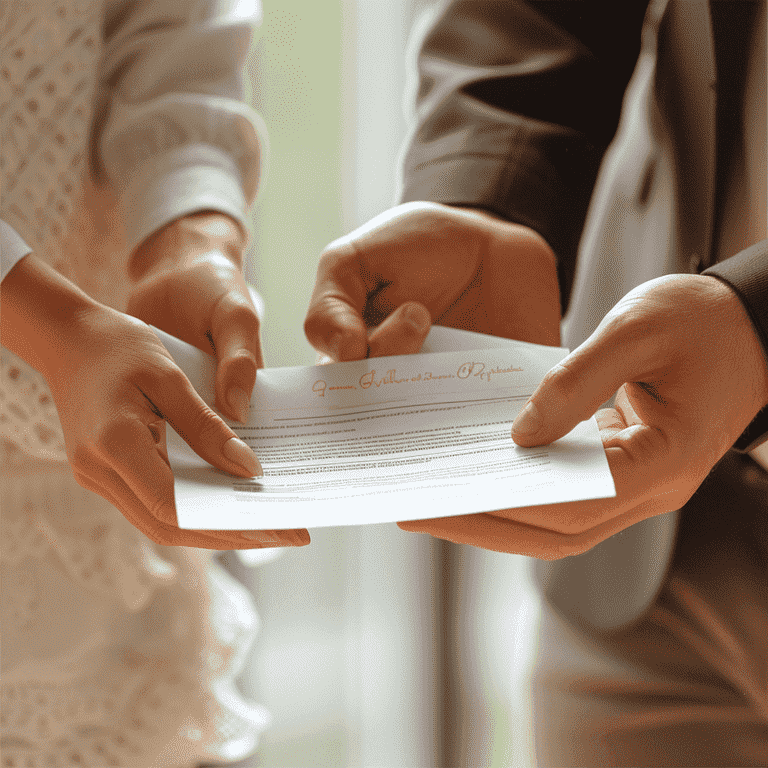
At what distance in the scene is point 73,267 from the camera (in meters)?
0.51

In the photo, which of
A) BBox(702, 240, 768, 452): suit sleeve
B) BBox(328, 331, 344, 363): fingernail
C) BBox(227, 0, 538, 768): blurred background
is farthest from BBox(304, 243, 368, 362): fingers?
BBox(227, 0, 538, 768): blurred background

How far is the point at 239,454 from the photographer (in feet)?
1.20

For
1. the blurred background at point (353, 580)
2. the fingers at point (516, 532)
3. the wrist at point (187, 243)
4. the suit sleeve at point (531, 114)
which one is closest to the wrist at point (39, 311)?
the wrist at point (187, 243)

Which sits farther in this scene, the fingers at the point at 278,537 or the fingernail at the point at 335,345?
the fingernail at the point at 335,345

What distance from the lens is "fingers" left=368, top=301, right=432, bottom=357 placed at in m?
0.48

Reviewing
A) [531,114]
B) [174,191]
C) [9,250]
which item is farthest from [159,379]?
[531,114]

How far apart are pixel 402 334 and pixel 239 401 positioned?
5.1 inches

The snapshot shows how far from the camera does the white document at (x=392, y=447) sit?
33cm

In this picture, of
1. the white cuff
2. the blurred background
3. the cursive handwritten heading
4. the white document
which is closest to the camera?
the white document

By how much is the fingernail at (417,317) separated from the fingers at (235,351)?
0.36ft

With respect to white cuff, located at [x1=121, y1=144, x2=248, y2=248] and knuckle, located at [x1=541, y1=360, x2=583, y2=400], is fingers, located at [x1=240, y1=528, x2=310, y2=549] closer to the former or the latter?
knuckle, located at [x1=541, y1=360, x2=583, y2=400]

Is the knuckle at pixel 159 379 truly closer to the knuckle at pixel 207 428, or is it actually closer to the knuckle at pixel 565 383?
the knuckle at pixel 207 428

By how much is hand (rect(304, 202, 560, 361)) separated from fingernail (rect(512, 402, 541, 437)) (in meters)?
0.19

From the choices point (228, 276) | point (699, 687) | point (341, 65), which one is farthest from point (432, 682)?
point (341, 65)
